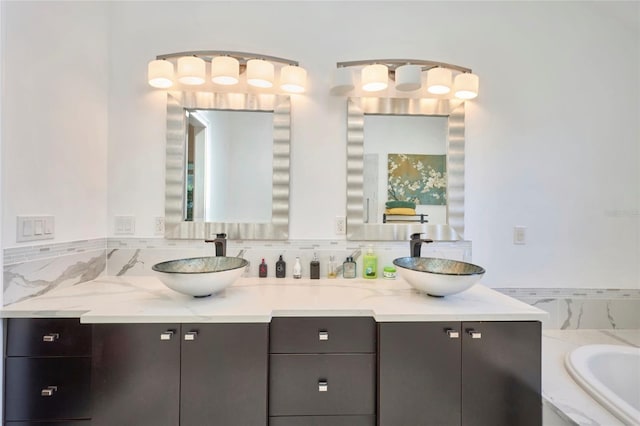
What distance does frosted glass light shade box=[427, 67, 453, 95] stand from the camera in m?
1.68

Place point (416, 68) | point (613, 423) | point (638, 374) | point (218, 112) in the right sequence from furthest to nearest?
1. point (218, 112)
2. point (416, 68)
3. point (638, 374)
4. point (613, 423)

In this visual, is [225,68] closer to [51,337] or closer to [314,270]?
[314,270]

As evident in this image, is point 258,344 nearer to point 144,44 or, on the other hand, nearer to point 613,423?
point 613,423

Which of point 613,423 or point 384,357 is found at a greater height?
point 384,357

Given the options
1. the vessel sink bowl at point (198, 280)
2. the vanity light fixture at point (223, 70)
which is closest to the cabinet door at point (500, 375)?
the vessel sink bowl at point (198, 280)

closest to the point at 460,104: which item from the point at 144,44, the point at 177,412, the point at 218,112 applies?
the point at 218,112

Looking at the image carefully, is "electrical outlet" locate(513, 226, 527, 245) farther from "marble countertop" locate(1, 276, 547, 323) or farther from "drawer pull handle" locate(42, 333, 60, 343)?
"drawer pull handle" locate(42, 333, 60, 343)

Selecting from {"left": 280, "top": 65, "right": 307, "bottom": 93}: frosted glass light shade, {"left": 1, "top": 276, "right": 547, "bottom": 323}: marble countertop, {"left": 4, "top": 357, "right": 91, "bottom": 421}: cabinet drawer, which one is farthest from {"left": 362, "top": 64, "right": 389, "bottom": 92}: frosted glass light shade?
{"left": 4, "top": 357, "right": 91, "bottom": 421}: cabinet drawer

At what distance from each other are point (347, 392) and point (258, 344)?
0.41 m

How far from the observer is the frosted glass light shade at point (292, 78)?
65.5 inches

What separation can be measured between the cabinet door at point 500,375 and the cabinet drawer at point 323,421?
0.40m

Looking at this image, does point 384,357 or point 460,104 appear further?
point 460,104

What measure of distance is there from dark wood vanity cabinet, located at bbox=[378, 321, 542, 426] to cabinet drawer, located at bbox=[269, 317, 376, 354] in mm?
68

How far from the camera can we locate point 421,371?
1179 millimetres
